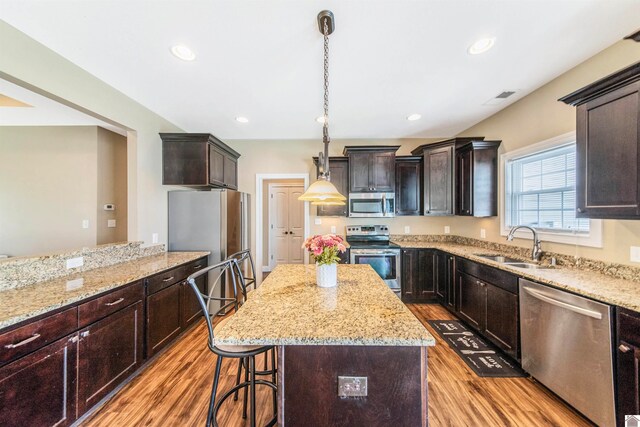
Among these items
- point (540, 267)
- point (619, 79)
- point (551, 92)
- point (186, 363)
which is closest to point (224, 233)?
point (186, 363)

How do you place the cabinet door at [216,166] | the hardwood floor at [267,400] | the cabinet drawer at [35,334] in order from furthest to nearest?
the cabinet door at [216,166]
the hardwood floor at [267,400]
the cabinet drawer at [35,334]

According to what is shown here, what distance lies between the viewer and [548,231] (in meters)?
2.47

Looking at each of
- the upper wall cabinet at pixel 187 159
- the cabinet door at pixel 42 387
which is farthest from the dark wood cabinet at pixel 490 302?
the upper wall cabinet at pixel 187 159

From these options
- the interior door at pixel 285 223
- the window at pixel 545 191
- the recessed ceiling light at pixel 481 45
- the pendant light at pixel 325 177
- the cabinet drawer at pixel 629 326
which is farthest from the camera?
the interior door at pixel 285 223

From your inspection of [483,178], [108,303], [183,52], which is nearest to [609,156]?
[483,178]

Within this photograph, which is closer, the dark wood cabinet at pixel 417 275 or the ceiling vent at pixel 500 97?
the ceiling vent at pixel 500 97

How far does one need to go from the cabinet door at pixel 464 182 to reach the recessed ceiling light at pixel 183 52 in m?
3.37

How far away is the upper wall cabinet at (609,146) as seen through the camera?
145 cm

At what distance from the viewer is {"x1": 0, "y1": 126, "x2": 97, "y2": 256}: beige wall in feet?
11.1

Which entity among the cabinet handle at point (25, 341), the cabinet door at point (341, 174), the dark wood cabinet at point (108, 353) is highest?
the cabinet door at point (341, 174)

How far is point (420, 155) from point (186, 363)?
4.10 metres

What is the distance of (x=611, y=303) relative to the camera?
1.41 m

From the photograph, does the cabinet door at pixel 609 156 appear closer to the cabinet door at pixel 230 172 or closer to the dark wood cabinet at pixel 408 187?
the dark wood cabinet at pixel 408 187

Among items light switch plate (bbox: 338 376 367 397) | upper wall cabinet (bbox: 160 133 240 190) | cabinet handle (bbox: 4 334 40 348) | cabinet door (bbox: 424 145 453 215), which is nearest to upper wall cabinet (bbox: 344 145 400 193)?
cabinet door (bbox: 424 145 453 215)
